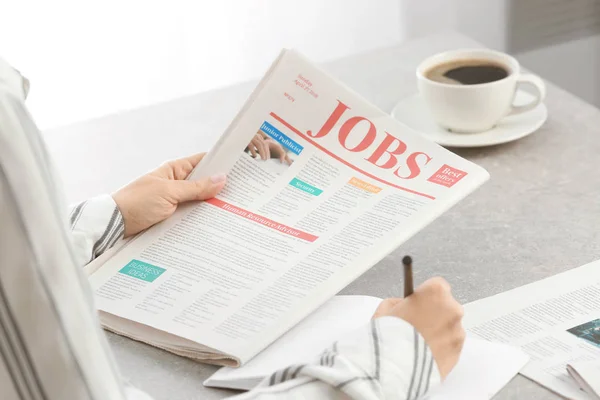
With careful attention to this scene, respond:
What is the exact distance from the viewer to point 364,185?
80 cm

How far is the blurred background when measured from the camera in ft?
5.49

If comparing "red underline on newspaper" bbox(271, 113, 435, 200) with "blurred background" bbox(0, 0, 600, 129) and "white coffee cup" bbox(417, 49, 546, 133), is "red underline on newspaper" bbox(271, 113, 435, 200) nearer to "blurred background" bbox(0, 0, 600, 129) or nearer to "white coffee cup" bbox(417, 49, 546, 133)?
"white coffee cup" bbox(417, 49, 546, 133)

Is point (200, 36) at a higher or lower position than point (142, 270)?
lower

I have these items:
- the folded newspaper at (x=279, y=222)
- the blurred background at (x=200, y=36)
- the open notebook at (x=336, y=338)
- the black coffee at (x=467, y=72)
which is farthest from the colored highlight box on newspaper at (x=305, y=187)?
the blurred background at (x=200, y=36)

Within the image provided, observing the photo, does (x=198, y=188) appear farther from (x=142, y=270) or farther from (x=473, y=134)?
(x=473, y=134)

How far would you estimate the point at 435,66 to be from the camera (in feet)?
3.34

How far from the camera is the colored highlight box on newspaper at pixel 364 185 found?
0.79 m

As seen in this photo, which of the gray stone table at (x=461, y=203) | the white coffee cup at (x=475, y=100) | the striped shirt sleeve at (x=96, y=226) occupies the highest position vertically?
the striped shirt sleeve at (x=96, y=226)

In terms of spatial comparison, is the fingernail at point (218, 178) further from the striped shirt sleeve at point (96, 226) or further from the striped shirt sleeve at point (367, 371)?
the striped shirt sleeve at point (367, 371)

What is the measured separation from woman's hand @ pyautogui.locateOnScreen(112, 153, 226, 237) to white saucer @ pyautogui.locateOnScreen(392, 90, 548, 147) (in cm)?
27

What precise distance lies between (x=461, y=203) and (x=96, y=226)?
1.12 ft

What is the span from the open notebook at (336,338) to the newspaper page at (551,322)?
16mm

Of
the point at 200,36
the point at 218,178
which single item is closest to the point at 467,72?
the point at 218,178

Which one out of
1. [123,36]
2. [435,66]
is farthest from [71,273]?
[123,36]
